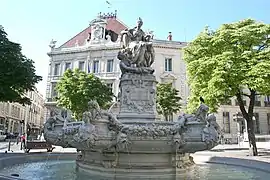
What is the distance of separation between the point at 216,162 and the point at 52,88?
40611 mm

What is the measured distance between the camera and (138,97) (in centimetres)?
1075

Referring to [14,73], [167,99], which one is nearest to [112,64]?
[167,99]

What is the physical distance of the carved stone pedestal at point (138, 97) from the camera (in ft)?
34.5

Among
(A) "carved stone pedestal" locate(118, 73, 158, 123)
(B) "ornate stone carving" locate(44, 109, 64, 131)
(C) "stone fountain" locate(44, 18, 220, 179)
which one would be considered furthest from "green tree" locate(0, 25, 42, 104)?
(A) "carved stone pedestal" locate(118, 73, 158, 123)

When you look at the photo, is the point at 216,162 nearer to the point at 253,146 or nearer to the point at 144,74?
the point at 144,74

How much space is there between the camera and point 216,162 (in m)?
13.6

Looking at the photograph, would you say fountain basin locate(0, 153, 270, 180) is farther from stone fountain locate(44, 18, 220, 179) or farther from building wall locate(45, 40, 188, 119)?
building wall locate(45, 40, 188, 119)

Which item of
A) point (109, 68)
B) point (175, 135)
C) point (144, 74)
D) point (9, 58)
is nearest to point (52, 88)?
point (109, 68)

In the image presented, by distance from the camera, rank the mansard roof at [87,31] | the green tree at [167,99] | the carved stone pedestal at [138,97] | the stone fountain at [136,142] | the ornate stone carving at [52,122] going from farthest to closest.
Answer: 1. the mansard roof at [87,31]
2. the green tree at [167,99]
3. the carved stone pedestal at [138,97]
4. the ornate stone carving at [52,122]
5. the stone fountain at [136,142]

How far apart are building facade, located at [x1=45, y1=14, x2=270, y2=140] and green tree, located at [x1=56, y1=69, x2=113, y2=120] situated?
37.8ft

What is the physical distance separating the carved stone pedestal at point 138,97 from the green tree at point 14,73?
26.8ft

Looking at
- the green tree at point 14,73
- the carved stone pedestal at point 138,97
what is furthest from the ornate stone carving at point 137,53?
the green tree at point 14,73

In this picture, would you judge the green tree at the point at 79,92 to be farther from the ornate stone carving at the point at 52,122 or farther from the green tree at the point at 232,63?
the ornate stone carving at the point at 52,122

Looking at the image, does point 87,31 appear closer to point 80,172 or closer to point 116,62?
point 116,62
